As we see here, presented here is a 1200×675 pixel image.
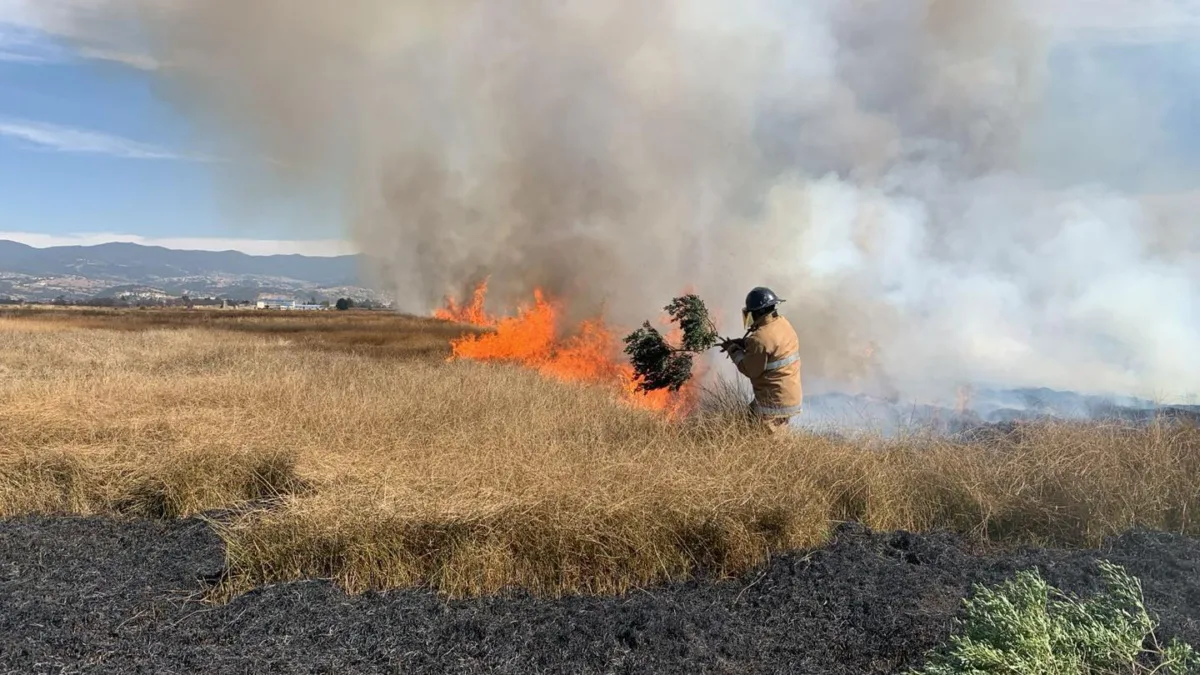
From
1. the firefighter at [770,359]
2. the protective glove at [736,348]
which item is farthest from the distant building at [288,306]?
the firefighter at [770,359]

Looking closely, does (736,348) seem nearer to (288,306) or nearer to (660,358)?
(660,358)

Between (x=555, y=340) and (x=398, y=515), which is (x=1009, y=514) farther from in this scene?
(x=555, y=340)

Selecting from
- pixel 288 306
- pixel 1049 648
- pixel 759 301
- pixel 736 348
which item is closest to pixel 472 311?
pixel 736 348

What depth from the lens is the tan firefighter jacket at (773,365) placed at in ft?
21.9

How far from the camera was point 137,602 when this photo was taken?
4.08 meters

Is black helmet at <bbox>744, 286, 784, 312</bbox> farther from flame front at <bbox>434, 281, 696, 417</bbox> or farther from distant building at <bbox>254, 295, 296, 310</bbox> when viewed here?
distant building at <bbox>254, 295, 296, 310</bbox>

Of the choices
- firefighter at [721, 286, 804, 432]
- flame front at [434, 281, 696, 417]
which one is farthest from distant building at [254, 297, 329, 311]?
firefighter at [721, 286, 804, 432]

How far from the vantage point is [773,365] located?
265 inches

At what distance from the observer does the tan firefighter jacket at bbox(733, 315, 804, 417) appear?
6.67 metres

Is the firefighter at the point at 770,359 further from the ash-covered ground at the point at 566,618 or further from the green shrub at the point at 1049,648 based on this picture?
the green shrub at the point at 1049,648

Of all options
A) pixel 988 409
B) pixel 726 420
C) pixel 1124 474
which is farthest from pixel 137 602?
pixel 988 409

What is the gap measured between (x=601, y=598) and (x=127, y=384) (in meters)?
10.4

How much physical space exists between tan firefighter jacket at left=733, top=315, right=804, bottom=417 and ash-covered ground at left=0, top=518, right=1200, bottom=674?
2.19m

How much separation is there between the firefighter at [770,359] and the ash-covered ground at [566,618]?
2.18m
